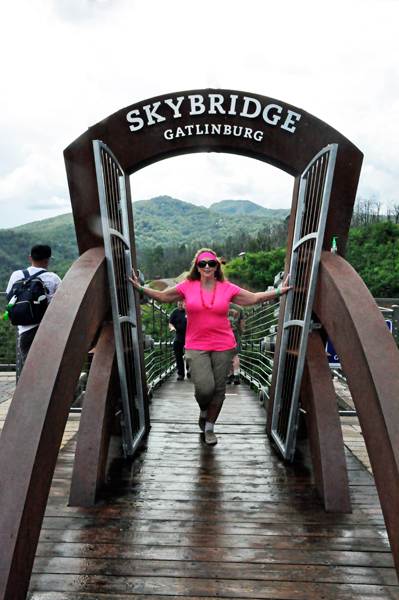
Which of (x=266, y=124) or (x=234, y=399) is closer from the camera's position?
(x=266, y=124)

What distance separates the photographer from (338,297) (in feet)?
9.38

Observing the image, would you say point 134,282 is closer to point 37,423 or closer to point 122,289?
point 122,289

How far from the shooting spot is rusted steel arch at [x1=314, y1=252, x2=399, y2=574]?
225 centimetres

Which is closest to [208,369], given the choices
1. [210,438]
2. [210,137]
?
[210,438]

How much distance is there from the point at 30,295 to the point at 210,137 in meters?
1.90

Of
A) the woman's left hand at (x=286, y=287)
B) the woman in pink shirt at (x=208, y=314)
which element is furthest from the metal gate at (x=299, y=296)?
the woman in pink shirt at (x=208, y=314)

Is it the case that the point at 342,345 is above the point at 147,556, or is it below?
above

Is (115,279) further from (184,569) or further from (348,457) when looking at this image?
(348,457)

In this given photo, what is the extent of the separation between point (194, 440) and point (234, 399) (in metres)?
2.28

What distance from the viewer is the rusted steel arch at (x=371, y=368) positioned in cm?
225

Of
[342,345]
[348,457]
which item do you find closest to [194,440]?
[348,457]

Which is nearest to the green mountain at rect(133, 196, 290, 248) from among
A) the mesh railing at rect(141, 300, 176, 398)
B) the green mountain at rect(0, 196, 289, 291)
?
the green mountain at rect(0, 196, 289, 291)

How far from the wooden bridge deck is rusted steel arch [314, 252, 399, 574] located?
16.8 inches

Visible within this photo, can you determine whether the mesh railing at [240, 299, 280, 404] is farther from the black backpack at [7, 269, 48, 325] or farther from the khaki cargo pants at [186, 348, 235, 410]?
the black backpack at [7, 269, 48, 325]
